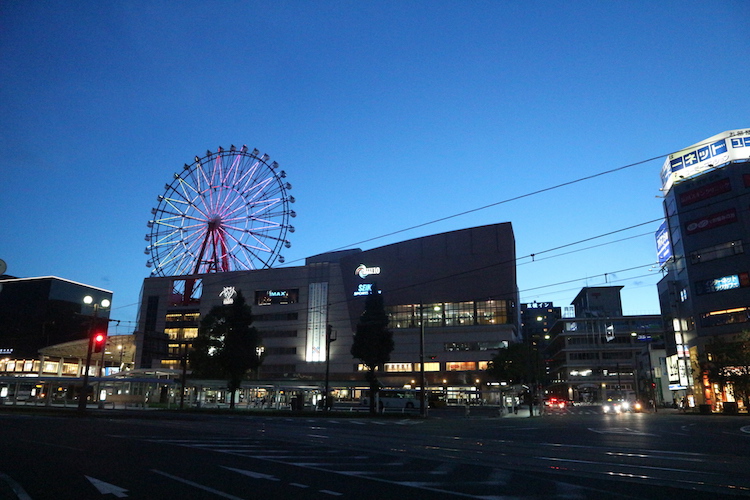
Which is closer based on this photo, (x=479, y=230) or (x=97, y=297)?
(x=479, y=230)

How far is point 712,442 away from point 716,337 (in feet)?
139

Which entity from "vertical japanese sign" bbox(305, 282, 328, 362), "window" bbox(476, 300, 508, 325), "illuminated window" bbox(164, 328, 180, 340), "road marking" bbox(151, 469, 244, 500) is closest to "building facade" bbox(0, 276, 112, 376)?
"illuminated window" bbox(164, 328, 180, 340)

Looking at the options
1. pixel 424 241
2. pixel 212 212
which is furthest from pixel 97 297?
pixel 424 241

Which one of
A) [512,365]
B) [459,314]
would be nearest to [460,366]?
[459,314]

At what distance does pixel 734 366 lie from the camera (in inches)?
1916

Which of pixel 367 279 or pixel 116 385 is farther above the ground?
pixel 367 279

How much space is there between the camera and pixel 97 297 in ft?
339

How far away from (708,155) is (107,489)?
72.2 m

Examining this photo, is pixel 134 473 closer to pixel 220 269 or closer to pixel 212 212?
pixel 212 212

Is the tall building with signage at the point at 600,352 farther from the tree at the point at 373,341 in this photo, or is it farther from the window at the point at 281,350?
the tree at the point at 373,341

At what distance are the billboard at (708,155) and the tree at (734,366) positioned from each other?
2206cm

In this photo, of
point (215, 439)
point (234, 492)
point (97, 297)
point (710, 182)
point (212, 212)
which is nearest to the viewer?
point (234, 492)

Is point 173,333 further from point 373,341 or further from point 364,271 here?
point 373,341

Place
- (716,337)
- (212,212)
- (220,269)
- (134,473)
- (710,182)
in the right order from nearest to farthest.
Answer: (134,473) < (716,337) < (710,182) < (212,212) < (220,269)
